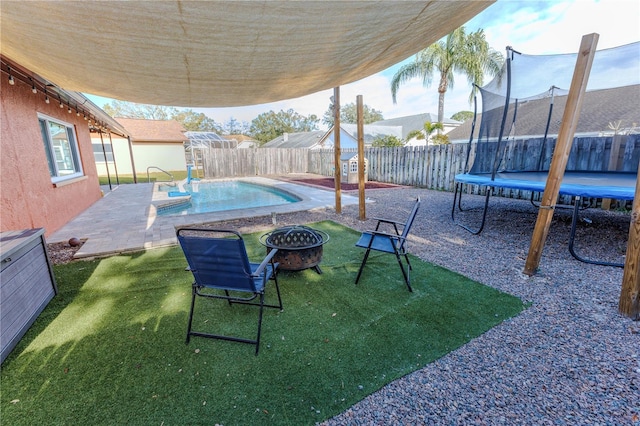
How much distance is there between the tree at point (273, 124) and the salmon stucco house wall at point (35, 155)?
115 ft

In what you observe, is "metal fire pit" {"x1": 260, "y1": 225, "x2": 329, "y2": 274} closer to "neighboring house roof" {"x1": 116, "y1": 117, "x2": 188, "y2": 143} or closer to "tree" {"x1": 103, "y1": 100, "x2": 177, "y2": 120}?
"neighboring house roof" {"x1": 116, "y1": 117, "x2": 188, "y2": 143}

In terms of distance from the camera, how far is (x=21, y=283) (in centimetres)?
223

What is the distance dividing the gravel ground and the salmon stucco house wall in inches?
203

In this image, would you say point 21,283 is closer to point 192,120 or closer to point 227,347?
point 227,347

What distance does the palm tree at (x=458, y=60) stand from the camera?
14562mm

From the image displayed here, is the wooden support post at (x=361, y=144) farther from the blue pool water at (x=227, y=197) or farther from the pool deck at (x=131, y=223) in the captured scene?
the blue pool water at (x=227, y=197)

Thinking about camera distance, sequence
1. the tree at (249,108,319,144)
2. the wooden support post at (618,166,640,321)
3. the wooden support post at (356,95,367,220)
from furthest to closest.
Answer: the tree at (249,108,319,144), the wooden support post at (356,95,367,220), the wooden support post at (618,166,640,321)

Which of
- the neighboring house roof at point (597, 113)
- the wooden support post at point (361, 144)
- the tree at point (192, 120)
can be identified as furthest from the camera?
the tree at point (192, 120)

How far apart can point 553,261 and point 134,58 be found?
5176 millimetres

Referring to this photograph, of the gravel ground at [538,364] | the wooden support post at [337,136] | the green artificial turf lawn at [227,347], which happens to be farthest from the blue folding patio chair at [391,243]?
the wooden support post at [337,136]

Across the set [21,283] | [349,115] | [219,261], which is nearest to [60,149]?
[21,283]

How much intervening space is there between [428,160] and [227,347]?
955cm

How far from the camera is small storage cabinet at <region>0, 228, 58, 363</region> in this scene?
1986mm

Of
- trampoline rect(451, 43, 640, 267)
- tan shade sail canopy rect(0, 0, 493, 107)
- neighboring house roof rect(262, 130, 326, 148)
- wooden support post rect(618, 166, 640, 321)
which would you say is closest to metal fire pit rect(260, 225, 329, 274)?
tan shade sail canopy rect(0, 0, 493, 107)
